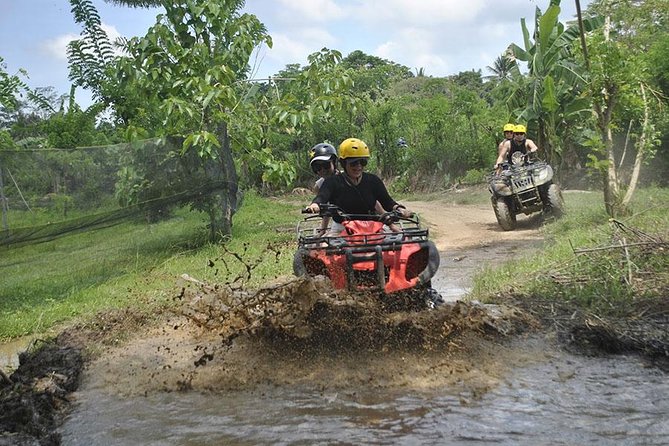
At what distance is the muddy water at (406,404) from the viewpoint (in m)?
4.79

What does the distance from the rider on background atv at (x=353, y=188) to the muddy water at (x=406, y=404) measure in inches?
65.2

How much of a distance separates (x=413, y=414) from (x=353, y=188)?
2782 mm

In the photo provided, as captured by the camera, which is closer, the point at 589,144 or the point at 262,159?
the point at 589,144

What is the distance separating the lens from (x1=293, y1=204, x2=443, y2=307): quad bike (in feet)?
20.6

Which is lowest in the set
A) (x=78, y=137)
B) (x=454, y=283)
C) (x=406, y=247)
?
(x=454, y=283)

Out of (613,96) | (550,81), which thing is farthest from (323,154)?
(550,81)

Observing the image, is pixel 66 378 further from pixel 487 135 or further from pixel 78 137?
pixel 487 135

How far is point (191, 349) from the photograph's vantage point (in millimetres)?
7102

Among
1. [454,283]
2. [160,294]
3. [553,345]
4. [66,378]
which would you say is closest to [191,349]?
[66,378]

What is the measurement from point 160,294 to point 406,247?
392cm

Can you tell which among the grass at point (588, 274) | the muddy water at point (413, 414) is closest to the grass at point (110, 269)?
the muddy water at point (413, 414)

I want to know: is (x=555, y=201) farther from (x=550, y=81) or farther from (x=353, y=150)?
(x=353, y=150)

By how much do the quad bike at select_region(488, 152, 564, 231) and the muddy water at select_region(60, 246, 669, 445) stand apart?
8679mm

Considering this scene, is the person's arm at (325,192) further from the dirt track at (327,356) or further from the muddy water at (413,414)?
the muddy water at (413,414)
